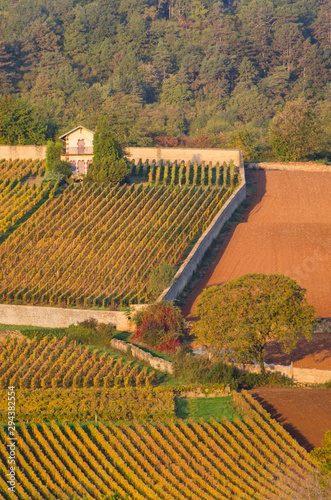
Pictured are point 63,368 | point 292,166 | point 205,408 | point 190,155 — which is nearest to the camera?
point 205,408

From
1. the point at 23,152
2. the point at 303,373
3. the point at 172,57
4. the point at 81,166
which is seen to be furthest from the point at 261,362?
the point at 172,57

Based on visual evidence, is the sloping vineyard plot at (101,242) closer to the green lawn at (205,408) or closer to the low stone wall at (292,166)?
the low stone wall at (292,166)

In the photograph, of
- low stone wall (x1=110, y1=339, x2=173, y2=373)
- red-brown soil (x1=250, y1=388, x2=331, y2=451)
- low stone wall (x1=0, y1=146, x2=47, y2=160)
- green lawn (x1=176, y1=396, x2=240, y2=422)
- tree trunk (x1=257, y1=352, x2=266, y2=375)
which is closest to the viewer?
red-brown soil (x1=250, y1=388, x2=331, y2=451)

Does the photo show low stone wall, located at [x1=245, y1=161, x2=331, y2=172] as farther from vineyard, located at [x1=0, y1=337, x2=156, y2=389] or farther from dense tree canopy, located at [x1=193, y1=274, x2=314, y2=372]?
vineyard, located at [x1=0, y1=337, x2=156, y2=389]

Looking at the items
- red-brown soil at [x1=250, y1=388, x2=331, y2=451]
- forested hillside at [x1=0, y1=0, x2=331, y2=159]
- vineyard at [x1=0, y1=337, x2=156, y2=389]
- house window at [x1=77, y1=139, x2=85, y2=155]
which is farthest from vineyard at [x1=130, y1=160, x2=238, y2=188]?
forested hillside at [x1=0, y1=0, x2=331, y2=159]

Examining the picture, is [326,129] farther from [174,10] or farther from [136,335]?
[174,10]

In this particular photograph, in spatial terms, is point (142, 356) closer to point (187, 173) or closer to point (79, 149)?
point (187, 173)
